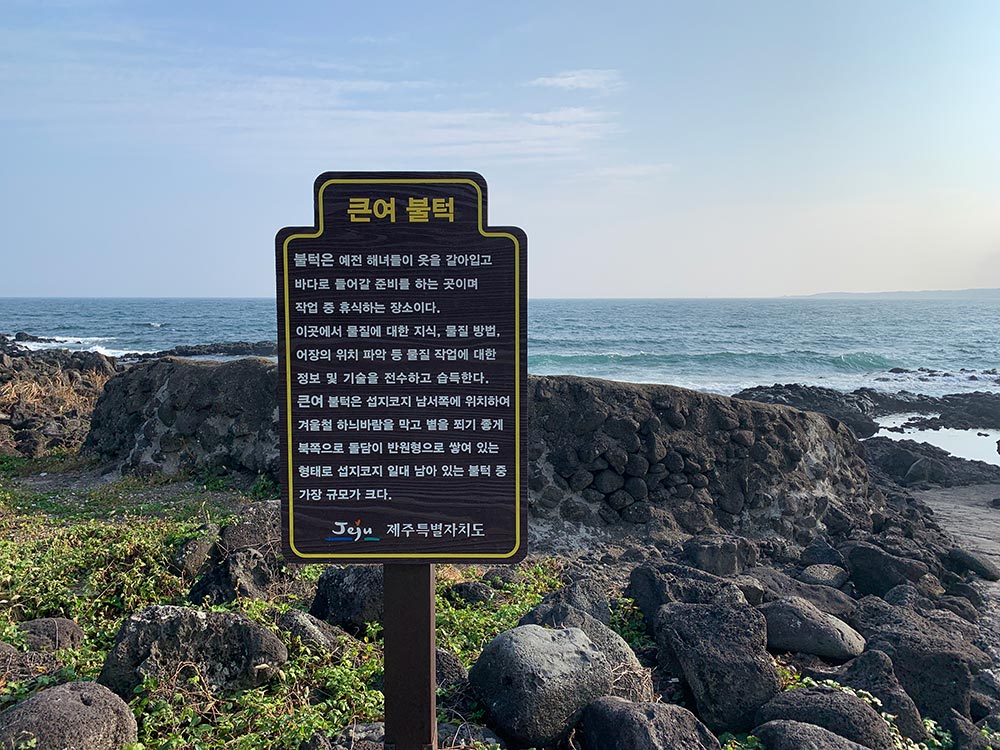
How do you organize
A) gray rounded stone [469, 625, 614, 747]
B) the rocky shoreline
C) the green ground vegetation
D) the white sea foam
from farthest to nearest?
the white sea foam < the rocky shoreline < gray rounded stone [469, 625, 614, 747] < the green ground vegetation

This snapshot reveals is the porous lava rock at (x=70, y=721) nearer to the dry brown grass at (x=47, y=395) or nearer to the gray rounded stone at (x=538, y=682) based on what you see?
the gray rounded stone at (x=538, y=682)

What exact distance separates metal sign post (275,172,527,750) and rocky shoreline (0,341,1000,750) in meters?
1.29

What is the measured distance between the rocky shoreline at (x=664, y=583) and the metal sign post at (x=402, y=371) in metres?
1.29

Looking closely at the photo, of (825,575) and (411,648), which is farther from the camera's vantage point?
(825,575)

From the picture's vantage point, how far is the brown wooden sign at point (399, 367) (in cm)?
307

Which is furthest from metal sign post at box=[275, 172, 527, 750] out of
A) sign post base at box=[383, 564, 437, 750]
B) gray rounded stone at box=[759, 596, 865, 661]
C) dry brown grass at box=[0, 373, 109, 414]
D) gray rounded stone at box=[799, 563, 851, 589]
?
dry brown grass at box=[0, 373, 109, 414]

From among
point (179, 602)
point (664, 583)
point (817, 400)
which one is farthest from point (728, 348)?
point (179, 602)

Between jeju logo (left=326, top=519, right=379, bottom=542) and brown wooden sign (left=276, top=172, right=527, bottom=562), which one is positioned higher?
brown wooden sign (left=276, top=172, right=527, bottom=562)

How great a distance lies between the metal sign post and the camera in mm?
3072

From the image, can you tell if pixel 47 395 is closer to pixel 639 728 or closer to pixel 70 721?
pixel 70 721

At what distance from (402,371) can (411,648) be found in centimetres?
120

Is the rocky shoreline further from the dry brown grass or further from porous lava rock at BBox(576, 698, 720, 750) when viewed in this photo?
Answer: the dry brown grass

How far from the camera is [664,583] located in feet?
19.5

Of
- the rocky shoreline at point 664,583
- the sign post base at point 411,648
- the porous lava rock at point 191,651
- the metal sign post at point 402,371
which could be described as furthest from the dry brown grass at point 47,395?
the sign post base at point 411,648
